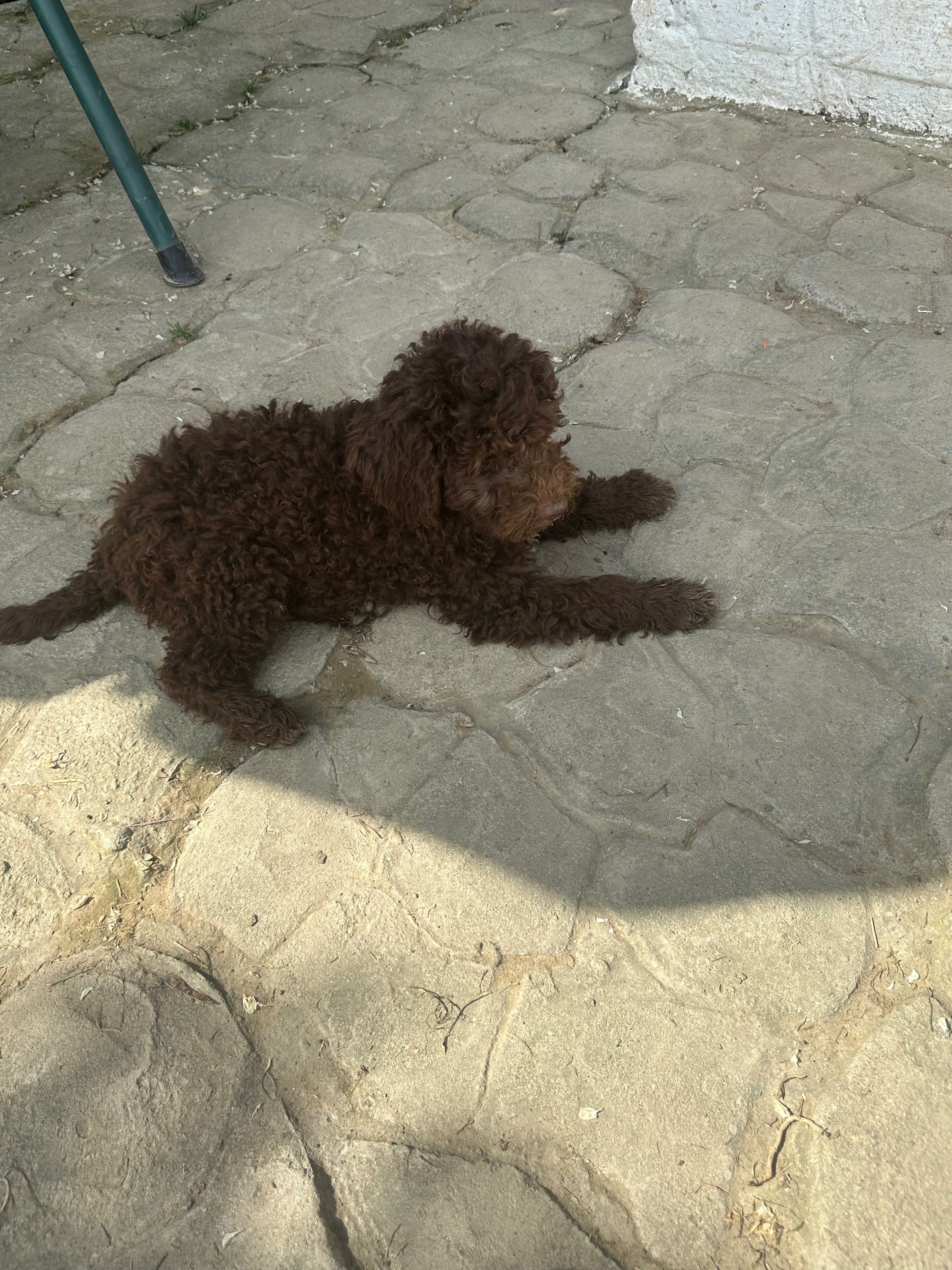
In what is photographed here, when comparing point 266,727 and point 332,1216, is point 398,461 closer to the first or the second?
point 266,727

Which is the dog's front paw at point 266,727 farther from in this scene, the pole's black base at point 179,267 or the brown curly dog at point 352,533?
the pole's black base at point 179,267

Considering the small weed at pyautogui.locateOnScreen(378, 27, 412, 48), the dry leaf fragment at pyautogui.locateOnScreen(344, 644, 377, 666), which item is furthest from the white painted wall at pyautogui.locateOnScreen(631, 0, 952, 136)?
the dry leaf fragment at pyautogui.locateOnScreen(344, 644, 377, 666)

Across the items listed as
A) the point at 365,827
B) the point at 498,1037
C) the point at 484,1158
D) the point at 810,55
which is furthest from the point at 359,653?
the point at 810,55

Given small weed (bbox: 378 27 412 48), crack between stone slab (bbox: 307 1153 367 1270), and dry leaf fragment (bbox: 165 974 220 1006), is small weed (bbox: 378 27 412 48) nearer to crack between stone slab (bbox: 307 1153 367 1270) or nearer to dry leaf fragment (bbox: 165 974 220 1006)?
dry leaf fragment (bbox: 165 974 220 1006)

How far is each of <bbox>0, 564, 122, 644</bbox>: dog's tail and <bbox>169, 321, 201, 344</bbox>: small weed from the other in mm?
1572

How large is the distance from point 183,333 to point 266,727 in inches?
91.7

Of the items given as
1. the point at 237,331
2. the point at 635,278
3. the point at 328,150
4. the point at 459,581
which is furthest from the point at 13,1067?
the point at 328,150

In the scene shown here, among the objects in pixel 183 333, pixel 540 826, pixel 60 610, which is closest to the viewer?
pixel 540 826

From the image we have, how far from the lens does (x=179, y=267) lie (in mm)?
4277

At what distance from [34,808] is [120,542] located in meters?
0.81

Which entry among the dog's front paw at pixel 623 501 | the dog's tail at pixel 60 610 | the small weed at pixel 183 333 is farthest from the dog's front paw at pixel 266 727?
the small weed at pixel 183 333

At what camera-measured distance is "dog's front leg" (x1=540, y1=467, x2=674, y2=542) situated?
309 cm

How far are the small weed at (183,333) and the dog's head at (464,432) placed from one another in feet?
6.36

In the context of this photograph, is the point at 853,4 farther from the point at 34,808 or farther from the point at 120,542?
the point at 34,808
